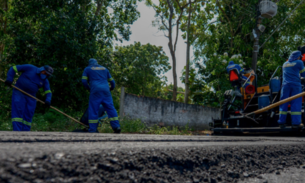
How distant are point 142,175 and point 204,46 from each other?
14.8 meters

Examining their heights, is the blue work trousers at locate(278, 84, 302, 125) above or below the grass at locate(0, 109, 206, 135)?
above

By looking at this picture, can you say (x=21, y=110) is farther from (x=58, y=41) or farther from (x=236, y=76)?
(x=236, y=76)

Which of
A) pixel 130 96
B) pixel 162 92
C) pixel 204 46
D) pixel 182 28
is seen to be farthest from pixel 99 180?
pixel 162 92

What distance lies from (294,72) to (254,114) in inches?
47.1

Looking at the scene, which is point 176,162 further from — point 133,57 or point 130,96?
point 133,57

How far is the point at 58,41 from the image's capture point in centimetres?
888

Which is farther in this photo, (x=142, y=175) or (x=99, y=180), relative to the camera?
(x=142, y=175)

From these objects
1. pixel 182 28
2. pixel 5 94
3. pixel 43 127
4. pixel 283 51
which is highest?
pixel 182 28

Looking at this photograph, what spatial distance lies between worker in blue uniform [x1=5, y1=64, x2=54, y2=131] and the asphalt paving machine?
450 centimetres

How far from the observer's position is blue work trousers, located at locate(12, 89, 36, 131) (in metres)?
5.61

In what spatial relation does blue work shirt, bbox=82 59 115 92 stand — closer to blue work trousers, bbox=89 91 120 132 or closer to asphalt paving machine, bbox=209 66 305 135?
blue work trousers, bbox=89 91 120 132

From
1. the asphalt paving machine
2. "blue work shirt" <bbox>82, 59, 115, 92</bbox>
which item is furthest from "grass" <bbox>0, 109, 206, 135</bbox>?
the asphalt paving machine

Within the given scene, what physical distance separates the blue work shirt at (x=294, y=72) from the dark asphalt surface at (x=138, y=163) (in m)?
3.96

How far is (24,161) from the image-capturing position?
49 centimetres
